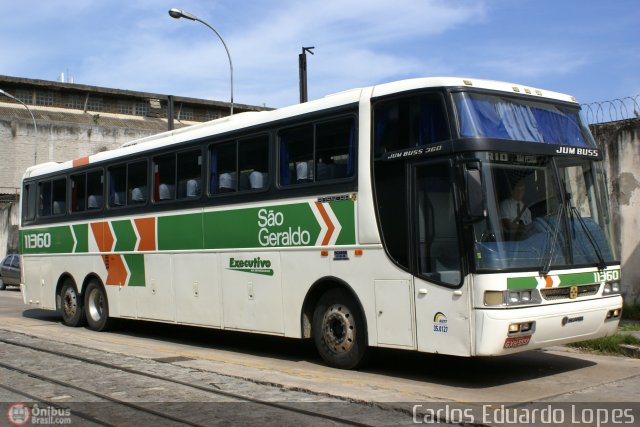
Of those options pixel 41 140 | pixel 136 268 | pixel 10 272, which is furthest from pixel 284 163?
pixel 41 140

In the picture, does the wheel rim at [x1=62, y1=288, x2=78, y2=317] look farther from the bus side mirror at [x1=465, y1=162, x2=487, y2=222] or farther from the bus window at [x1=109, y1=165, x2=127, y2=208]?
the bus side mirror at [x1=465, y1=162, x2=487, y2=222]

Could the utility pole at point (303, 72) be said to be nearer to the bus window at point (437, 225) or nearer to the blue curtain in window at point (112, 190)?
the blue curtain in window at point (112, 190)

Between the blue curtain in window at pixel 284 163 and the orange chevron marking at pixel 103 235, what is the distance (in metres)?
5.24

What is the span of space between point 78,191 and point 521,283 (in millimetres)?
10360

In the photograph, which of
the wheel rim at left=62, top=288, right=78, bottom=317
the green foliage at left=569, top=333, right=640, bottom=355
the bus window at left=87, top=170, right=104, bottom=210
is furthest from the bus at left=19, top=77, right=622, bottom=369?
the wheel rim at left=62, top=288, right=78, bottom=317

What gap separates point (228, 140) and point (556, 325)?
5.66m

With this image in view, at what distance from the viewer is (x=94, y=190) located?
1481 cm

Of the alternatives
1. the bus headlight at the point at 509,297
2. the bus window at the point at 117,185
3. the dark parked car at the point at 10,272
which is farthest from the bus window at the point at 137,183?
the dark parked car at the point at 10,272

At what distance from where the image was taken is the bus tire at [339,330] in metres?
9.26

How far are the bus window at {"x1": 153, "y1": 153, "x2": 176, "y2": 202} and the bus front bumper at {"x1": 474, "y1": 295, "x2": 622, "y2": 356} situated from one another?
256 inches

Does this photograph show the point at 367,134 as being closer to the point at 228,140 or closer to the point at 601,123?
the point at 228,140

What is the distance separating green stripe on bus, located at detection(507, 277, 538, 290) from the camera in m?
7.76

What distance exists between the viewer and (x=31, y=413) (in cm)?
732

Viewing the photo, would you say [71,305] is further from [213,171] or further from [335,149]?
[335,149]
